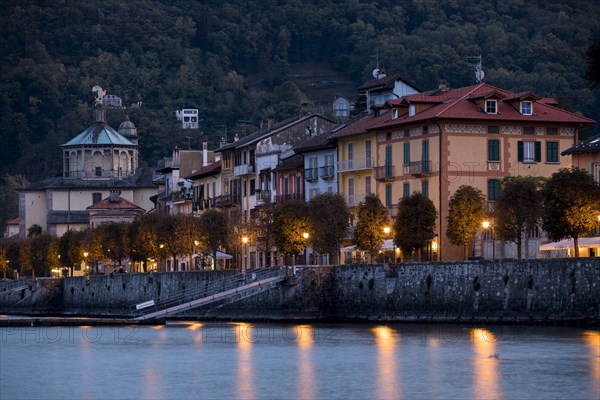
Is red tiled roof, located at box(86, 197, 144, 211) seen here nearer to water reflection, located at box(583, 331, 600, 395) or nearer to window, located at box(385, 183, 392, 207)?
window, located at box(385, 183, 392, 207)

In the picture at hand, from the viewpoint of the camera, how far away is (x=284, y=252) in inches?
4218

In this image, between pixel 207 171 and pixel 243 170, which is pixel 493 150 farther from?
pixel 207 171

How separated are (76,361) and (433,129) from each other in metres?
34.3

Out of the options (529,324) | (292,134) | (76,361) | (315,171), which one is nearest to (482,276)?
(529,324)

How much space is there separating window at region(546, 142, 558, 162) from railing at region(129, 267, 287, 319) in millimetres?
17544

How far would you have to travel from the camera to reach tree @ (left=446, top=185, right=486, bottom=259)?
94562 millimetres

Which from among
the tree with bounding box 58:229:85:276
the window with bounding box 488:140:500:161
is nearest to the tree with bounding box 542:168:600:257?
the window with bounding box 488:140:500:161

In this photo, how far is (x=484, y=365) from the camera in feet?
224

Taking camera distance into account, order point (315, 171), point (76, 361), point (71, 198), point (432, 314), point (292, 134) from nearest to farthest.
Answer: point (76, 361) < point (432, 314) < point (315, 171) < point (292, 134) < point (71, 198)

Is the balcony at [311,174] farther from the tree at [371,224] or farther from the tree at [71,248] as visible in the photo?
the tree at [71,248]

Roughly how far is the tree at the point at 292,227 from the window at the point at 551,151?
48.2ft

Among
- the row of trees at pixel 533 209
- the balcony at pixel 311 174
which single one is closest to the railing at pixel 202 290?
the row of trees at pixel 533 209

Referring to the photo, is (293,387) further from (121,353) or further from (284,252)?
(284,252)

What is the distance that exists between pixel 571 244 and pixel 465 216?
306 inches
